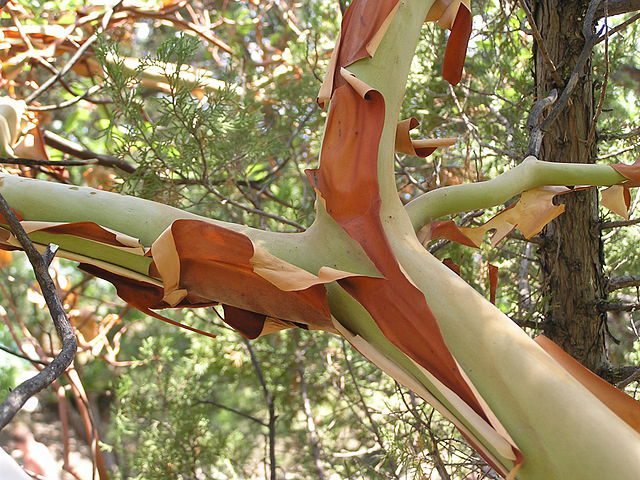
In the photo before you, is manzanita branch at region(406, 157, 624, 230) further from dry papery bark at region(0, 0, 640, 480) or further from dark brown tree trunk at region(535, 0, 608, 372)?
dark brown tree trunk at region(535, 0, 608, 372)

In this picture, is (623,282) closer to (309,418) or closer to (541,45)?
(541,45)

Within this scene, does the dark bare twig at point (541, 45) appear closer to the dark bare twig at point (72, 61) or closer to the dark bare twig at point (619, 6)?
the dark bare twig at point (619, 6)

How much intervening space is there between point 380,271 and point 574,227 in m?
0.40

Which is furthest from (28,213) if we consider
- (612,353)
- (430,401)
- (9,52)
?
(612,353)

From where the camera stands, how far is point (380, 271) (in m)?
0.45

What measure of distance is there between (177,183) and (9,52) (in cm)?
43

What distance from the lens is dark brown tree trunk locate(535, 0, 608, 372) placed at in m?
0.78

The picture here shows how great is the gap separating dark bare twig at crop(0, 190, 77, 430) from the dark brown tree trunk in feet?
1.82

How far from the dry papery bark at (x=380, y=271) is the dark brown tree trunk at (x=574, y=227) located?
235mm

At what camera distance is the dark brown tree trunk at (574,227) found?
0.78m

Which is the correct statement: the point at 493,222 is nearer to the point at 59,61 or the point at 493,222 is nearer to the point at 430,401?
the point at 430,401

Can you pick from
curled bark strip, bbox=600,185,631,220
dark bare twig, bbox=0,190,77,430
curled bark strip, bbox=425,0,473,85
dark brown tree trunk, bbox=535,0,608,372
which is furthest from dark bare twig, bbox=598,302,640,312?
dark bare twig, bbox=0,190,77,430

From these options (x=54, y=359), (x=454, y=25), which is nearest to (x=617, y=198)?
(x=454, y=25)

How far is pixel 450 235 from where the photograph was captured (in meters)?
0.55
